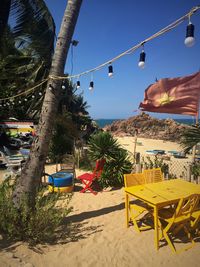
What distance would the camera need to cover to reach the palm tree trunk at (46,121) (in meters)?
3.96

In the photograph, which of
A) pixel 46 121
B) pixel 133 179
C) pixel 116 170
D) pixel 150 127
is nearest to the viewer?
pixel 46 121

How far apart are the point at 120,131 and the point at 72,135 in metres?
23.5

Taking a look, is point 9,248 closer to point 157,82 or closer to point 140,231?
point 140,231

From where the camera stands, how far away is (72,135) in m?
12.3

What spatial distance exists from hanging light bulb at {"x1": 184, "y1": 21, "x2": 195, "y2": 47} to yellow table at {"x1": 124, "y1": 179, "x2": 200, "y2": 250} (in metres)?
2.39

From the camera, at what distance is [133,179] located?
471cm

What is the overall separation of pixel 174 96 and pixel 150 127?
95.7ft

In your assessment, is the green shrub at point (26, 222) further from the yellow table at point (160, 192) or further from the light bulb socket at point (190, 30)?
the light bulb socket at point (190, 30)

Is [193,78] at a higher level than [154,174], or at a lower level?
higher

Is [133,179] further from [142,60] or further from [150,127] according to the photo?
[150,127]

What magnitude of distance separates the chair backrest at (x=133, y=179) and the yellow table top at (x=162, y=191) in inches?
5.5

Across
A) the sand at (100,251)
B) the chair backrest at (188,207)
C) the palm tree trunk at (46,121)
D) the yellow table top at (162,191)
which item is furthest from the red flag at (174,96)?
the sand at (100,251)

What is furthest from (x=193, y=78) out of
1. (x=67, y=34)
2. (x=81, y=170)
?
(x=81, y=170)

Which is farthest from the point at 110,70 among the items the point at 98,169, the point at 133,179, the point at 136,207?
the point at 98,169
